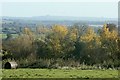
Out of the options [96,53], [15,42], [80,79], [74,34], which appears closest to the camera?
[80,79]

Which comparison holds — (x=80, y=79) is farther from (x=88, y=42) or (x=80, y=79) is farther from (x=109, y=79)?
(x=88, y=42)

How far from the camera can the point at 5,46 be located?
5200 cm

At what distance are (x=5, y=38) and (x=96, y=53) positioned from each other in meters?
18.8

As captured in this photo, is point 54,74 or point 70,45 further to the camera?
point 70,45

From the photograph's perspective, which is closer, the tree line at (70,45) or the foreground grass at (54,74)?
the foreground grass at (54,74)

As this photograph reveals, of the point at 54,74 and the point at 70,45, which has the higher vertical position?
the point at 54,74

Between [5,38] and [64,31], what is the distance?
12631 mm

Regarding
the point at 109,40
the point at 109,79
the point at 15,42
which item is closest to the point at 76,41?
the point at 109,40

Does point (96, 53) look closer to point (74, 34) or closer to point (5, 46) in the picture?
point (74, 34)

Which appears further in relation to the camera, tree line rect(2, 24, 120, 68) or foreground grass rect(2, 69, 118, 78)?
tree line rect(2, 24, 120, 68)

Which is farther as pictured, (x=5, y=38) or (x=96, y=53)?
(x=5, y=38)

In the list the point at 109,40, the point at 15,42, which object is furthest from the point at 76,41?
the point at 15,42

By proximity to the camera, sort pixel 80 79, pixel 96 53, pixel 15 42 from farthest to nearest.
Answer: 1. pixel 15 42
2. pixel 96 53
3. pixel 80 79

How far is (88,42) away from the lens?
184ft
